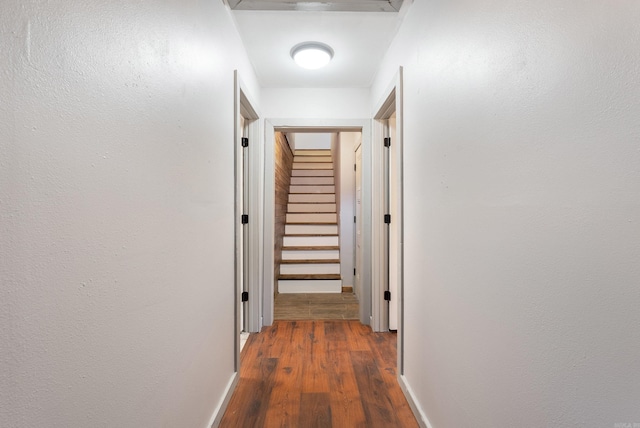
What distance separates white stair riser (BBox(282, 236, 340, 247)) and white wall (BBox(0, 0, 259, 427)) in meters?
3.22

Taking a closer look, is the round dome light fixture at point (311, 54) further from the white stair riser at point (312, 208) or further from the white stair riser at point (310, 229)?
the white stair riser at point (312, 208)

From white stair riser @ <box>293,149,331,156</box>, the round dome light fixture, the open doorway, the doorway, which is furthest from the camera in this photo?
white stair riser @ <box>293,149,331,156</box>

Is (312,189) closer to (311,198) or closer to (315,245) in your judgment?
(311,198)

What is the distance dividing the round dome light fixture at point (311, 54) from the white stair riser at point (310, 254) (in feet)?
8.55

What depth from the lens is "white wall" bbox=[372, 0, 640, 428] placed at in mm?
575

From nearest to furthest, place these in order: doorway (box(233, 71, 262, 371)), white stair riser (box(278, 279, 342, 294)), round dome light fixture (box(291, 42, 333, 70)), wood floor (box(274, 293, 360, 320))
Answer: round dome light fixture (box(291, 42, 333, 70))
doorway (box(233, 71, 262, 371))
wood floor (box(274, 293, 360, 320))
white stair riser (box(278, 279, 342, 294))

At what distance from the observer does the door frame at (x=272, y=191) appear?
281 cm

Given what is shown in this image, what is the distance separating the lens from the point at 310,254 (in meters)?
4.27

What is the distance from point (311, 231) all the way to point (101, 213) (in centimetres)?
405

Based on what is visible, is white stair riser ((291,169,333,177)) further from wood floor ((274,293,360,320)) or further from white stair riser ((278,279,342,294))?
wood floor ((274,293,360,320))

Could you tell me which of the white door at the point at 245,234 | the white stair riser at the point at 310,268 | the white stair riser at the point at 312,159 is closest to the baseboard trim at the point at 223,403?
the white door at the point at 245,234

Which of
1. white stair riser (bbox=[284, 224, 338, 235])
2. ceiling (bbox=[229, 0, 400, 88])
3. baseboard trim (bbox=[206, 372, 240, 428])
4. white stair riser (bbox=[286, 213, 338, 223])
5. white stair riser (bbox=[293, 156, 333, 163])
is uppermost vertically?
ceiling (bbox=[229, 0, 400, 88])

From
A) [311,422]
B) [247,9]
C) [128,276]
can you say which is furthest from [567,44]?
[311,422]

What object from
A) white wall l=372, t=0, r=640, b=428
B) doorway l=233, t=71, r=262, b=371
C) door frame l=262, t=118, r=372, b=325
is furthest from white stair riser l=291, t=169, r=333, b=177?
white wall l=372, t=0, r=640, b=428
